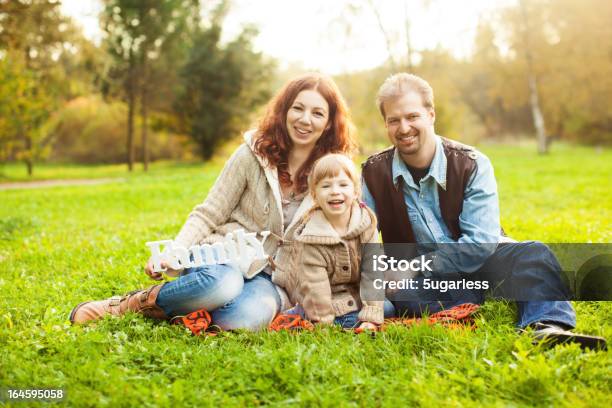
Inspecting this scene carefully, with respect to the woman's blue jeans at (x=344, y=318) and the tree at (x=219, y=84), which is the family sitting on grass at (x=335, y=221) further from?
the tree at (x=219, y=84)

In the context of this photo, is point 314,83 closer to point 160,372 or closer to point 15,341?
point 160,372

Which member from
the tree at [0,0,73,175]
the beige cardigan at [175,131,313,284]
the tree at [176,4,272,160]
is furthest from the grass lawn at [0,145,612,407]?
the tree at [176,4,272,160]

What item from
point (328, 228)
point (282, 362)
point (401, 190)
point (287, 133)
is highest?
point (287, 133)

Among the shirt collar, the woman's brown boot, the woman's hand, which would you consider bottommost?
the woman's brown boot

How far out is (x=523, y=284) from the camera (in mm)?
3072

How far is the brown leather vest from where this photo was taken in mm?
3432

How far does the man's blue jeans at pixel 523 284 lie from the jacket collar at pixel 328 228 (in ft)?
1.96

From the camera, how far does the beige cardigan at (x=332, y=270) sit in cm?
316

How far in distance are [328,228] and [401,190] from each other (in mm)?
665

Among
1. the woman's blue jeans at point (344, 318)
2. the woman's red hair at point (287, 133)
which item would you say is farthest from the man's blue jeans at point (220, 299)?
the woman's red hair at point (287, 133)

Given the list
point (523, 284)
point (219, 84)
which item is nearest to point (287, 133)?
point (523, 284)

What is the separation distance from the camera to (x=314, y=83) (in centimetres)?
367

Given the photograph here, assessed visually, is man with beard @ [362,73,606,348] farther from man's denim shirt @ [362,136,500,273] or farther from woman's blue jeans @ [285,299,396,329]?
woman's blue jeans @ [285,299,396,329]

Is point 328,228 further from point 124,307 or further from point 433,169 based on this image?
point 124,307
